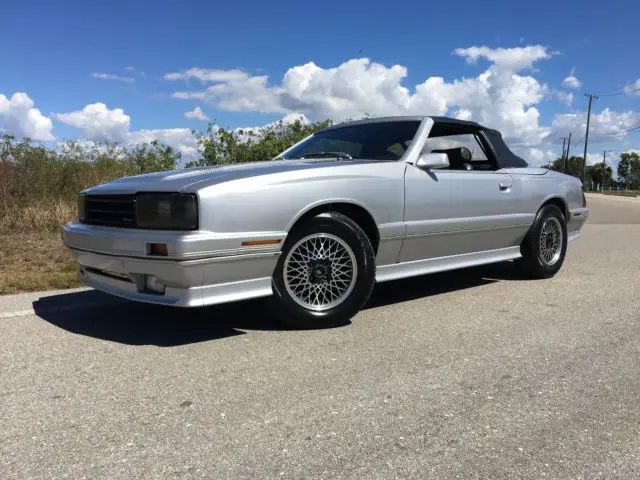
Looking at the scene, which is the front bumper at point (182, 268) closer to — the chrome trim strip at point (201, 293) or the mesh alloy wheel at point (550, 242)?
the chrome trim strip at point (201, 293)

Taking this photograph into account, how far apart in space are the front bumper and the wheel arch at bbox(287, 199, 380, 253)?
1.04ft

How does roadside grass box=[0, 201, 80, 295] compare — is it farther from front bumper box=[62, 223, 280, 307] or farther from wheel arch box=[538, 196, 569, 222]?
wheel arch box=[538, 196, 569, 222]

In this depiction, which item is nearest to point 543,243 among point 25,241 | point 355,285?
point 355,285

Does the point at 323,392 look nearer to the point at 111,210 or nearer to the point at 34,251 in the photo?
the point at 111,210

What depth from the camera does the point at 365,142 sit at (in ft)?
15.9

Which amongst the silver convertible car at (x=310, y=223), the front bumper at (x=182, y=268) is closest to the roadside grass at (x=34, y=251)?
the silver convertible car at (x=310, y=223)

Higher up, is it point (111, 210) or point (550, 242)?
point (111, 210)

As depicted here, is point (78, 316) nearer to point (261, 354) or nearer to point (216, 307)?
point (216, 307)

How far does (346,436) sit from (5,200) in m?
9.08

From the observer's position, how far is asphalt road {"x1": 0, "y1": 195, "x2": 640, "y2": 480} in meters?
2.14

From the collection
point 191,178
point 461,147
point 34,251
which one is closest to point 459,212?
point 461,147

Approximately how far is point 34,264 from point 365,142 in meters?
4.00

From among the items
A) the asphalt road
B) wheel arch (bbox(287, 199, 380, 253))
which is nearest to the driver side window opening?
wheel arch (bbox(287, 199, 380, 253))

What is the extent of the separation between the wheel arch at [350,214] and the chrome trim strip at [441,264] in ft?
0.78
